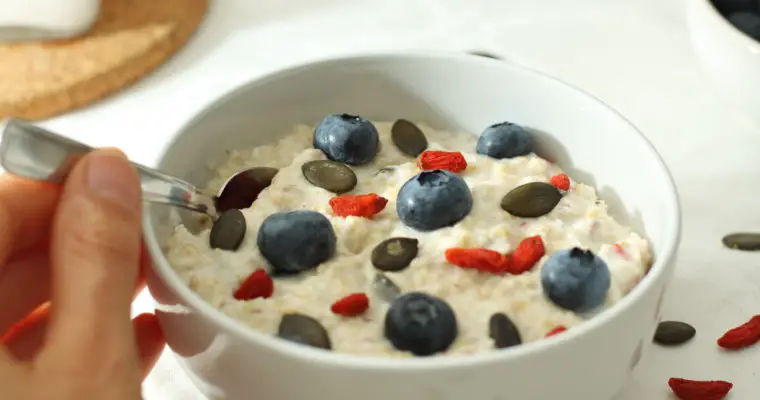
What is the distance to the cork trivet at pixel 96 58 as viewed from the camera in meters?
1.02

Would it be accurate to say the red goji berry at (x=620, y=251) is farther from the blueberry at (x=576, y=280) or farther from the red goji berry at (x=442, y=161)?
the red goji berry at (x=442, y=161)

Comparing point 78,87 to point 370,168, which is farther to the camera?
point 78,87

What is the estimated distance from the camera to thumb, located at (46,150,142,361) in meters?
0.50

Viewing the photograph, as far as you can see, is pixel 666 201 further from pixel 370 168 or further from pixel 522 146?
pixel 370 168

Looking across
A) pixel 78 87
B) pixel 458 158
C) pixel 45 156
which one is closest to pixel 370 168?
pixel 458 158

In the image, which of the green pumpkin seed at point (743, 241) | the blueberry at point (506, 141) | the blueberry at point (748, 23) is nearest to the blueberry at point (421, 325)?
the blueberry at point (506, 141)

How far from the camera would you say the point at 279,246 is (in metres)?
0.61

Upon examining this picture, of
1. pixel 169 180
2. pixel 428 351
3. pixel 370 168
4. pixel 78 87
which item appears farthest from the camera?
pixel 78 87

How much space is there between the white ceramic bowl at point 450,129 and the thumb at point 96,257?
31 mm

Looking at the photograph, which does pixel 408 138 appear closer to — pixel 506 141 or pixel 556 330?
pixel 506 141

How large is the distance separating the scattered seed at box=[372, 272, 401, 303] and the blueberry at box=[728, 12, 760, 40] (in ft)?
1.57

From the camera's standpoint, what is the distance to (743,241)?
31.2 inches

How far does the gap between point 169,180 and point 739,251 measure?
1.80 feet

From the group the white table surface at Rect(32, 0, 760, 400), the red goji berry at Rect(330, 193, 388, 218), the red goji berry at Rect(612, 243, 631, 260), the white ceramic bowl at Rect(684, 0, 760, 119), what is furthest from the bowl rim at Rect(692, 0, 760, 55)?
the red goji berry at Rect(330, 193, 388, 218)
